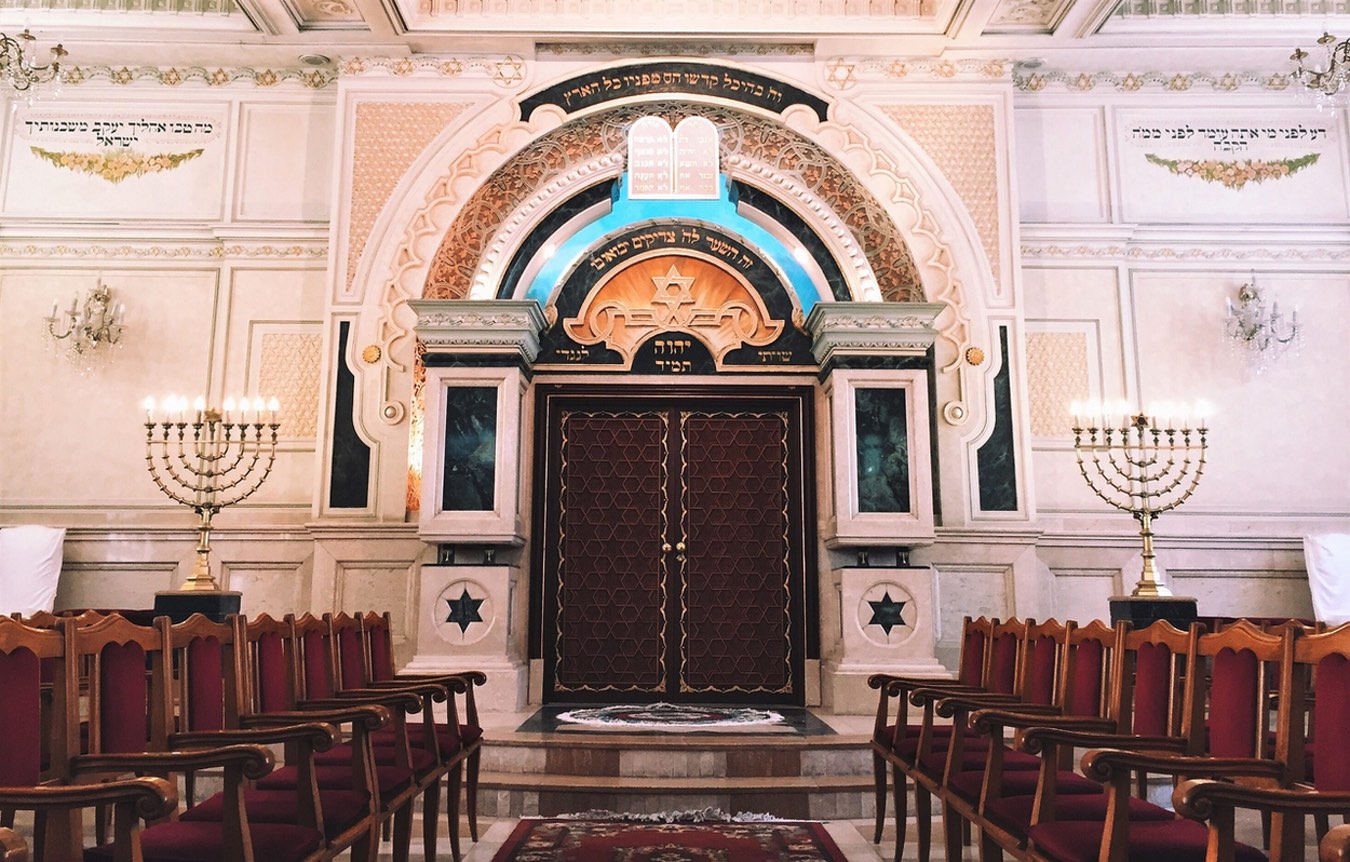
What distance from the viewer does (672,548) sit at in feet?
23.8

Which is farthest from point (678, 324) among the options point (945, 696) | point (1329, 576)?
point (1329, 576)

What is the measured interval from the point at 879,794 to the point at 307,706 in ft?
7.59

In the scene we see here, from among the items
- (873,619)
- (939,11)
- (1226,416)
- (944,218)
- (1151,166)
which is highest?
→ (939,11)

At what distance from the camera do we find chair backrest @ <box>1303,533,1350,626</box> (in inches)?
269

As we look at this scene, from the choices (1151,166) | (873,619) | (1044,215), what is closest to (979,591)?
(873,619)

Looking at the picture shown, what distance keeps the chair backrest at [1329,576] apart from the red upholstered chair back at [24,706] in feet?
23.8

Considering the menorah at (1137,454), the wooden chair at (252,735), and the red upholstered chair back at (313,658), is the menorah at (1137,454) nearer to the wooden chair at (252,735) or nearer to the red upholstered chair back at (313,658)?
the red upholstered chair back at (313,658)

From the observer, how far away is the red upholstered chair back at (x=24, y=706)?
2.20 m

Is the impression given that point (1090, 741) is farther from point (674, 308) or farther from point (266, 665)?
point (674, 308)

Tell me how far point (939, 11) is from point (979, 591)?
3.97 m

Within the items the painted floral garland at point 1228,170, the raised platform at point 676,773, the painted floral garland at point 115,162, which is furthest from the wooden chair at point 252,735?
the painted floral garland at point 1228,170

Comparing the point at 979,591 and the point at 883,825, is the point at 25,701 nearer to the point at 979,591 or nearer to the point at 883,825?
the point at 883,825

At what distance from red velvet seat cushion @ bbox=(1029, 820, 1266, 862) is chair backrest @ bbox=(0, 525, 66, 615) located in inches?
256

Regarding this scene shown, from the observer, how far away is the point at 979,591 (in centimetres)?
679
